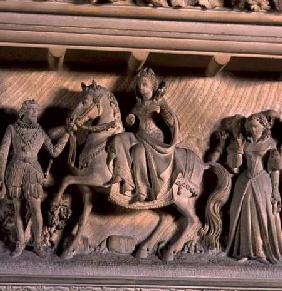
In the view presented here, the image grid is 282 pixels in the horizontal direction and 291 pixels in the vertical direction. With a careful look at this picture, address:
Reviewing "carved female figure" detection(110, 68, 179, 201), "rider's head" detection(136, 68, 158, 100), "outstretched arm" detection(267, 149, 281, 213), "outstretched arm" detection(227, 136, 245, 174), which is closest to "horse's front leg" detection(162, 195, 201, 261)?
"carved female figure" detection(110, 68, 179, 201)

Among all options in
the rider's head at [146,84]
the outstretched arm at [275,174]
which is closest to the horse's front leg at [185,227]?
the outstretched arm at [275,174]

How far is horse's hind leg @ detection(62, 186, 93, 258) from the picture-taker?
12.3 ft

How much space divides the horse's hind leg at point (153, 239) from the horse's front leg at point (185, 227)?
64 millimetres

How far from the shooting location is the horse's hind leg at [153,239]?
3.82m

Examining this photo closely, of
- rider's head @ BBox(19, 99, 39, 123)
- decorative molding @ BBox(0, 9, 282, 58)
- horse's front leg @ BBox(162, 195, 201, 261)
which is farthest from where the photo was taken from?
horse's front leg @ BBox(162, 195, 201, 261)

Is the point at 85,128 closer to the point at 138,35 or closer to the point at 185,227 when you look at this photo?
the point at 138,35

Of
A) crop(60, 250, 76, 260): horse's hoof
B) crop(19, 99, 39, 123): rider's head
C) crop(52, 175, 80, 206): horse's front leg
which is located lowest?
crop(60, 250, 76, 260): horse's hoof

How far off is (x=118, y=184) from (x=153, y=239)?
34cm

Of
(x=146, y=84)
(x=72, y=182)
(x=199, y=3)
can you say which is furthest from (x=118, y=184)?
(x=199, y=3)

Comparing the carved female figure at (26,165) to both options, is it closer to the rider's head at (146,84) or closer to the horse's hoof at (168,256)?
the rider's head at (146,84)

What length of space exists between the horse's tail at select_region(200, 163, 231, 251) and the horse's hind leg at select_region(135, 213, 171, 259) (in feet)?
0.58

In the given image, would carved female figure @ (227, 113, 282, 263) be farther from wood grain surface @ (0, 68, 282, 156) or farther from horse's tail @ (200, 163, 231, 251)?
wood grain surface @ (0, 68, 282, 156)

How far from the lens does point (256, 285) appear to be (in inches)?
149

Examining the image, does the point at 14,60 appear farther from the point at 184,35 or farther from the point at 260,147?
the point at 260,147
